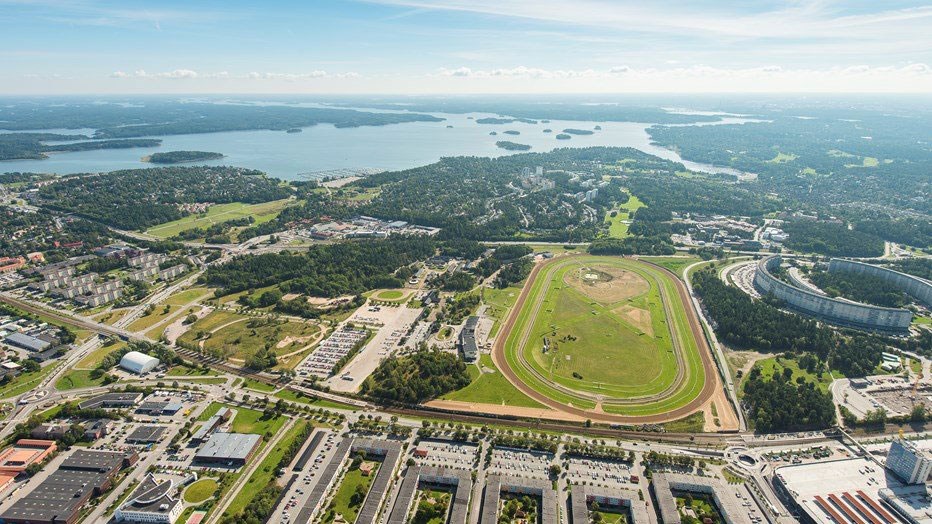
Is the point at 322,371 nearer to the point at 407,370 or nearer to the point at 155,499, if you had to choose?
the point at 407,370

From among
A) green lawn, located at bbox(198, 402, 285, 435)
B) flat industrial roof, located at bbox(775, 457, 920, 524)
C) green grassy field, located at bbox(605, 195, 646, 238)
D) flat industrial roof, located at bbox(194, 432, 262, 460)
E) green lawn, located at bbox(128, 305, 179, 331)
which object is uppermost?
green grassy field, located at bbox(605, 195, 646, 238)

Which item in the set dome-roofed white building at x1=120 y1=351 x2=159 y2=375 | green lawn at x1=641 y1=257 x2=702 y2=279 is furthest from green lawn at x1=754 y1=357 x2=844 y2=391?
dome-roofed white building at x1=120 y1=351 x2=159 y2=375

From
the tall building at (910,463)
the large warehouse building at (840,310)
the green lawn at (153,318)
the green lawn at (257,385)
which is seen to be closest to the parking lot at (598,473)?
the tall building at (910,463)

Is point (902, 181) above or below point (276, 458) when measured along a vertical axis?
above

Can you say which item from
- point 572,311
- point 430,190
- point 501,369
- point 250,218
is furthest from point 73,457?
point 430,190

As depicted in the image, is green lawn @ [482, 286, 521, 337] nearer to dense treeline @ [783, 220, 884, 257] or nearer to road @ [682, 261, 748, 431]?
road @ [682, 261, 748, 431]

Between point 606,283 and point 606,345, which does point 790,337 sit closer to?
point 606,345

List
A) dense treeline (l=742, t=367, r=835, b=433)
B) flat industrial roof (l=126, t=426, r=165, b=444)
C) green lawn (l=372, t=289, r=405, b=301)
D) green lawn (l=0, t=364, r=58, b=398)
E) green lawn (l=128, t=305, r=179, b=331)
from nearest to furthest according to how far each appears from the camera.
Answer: flat industrial roof (l=126, t=426, r=165, b=444) < dense treeline (l=742, t=367, r=835, b=433) < green lawn (l=0, t=364, r=58, b=398) < green lawn (l=128, t=305, r=179, b=331) < green lawn (l=372, t=289, r=405, b=301)
